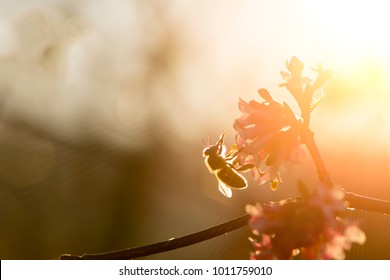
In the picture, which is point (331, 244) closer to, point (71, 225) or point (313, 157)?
point (313, 157)

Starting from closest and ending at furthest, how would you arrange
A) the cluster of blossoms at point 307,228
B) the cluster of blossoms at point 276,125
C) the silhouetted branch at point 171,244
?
the cluster of blossoms at point 307,228 < the silhouetted branch at point 171,244 < the cluster of blossoms at point 276,125

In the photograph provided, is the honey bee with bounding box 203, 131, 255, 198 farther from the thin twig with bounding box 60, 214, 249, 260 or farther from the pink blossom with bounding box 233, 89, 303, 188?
the thin twig with bounding box 60, 214, 249, 260

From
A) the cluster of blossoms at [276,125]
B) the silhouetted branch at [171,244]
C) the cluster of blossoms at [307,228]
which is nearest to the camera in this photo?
the cluster of blossoms at [307,228]

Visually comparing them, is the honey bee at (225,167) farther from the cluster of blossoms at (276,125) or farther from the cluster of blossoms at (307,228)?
the cluster of blossoms at (307,228)

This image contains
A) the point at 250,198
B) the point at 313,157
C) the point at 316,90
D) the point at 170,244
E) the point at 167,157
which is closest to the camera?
the point at 170,244

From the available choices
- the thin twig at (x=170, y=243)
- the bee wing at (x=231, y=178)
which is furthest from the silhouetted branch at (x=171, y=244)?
the bee wing at (x=231, y=178)

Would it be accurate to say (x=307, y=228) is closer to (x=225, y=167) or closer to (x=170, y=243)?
(x=170, y=243)

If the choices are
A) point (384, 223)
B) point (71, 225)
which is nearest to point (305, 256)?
point (384, 223)
